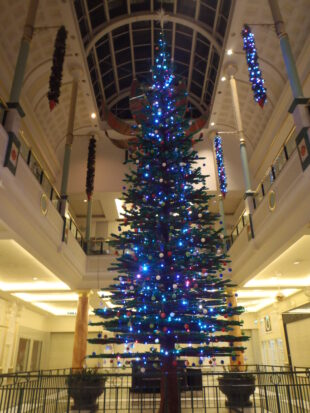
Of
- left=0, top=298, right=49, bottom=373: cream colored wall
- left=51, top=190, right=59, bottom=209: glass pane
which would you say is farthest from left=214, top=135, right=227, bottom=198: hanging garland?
left=0, top=298, right=49, bottom=373: cream colored wall

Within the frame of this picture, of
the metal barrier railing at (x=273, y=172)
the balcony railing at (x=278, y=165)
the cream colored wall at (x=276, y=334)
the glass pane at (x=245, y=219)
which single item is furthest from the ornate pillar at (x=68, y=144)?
the cream colored wall at (x=276, y=334)

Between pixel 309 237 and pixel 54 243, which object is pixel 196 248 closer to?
pixel 309 237

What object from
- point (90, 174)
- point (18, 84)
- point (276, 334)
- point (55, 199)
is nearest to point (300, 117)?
point (18, 84)

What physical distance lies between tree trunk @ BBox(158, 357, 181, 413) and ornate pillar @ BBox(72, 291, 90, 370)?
8487 millimetres

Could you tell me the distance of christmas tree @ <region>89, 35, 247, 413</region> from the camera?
6.21 m

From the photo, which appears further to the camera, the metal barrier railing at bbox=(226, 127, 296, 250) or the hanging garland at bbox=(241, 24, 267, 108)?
the hanging garland at bbox=(241, 24, 267, 108)

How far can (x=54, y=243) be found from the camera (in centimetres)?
1050

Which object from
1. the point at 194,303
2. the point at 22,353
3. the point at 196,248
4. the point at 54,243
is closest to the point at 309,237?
the point at 196,248

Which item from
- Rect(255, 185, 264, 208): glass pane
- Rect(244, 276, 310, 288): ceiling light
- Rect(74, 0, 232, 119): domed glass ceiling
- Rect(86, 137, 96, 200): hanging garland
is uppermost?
Rect(74, 0, 232, 119): domed glass ceiling

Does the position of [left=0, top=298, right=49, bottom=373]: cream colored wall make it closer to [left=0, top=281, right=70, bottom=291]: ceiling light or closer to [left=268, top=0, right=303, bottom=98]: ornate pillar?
[left=0, top=281, right=70, bottom=291]: ceiling light

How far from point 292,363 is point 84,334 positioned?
32.7 ft

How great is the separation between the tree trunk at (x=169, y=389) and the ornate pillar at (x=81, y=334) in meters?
8.49

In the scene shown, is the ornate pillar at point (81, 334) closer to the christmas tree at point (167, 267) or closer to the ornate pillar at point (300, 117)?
the christmas tree at point (167, 267)

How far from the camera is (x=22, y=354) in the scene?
1872 cm
